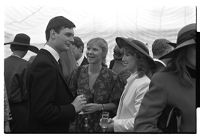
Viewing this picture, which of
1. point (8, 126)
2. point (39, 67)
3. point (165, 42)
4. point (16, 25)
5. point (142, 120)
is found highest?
point (16, 25)

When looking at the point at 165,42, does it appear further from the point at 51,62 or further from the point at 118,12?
the point at 51,62

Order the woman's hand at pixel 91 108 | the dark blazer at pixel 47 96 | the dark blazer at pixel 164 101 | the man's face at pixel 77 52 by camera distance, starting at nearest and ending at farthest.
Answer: the dark blazer at pixel 164 101
the dark blazer at pixel 47 96
the woman's hand at pixel 91 108
the man's face at pixel 77 52

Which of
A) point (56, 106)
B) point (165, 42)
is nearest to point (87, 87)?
point (56, 106)

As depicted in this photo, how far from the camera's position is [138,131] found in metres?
1.80

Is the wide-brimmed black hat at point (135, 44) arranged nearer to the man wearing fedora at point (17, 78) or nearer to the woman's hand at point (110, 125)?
the woman's hand at point (110, 125)

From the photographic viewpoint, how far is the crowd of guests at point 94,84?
176cm

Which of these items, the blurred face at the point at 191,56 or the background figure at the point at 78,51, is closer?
the blurred face at the point at 191,56

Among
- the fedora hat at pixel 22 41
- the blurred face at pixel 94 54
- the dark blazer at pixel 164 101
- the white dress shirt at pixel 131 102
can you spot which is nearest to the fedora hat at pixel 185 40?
the dark blazer at pixel 164 101

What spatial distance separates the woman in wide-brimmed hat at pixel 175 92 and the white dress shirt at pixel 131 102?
16.7 inches

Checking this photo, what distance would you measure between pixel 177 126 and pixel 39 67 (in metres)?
0.96

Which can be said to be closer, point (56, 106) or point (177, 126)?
point (177, 126)

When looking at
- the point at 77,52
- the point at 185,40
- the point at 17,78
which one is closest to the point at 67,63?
the point at 77,52

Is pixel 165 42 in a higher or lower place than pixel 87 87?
higher

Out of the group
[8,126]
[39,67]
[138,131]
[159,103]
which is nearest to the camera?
[159,103]
